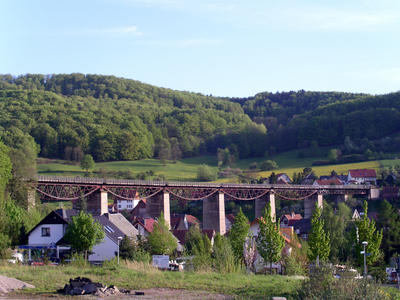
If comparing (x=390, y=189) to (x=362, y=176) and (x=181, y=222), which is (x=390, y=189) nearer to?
(x=362, y=176)

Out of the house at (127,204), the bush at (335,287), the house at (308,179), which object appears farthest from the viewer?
the house at (308,179)

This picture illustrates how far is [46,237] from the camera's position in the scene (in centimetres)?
3653

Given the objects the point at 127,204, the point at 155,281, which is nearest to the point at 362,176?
the point at 127,204

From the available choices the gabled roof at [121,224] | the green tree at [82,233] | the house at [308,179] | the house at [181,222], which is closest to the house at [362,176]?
the house at [308,179]

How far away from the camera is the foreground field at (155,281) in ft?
51.5

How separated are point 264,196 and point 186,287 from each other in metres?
71.5

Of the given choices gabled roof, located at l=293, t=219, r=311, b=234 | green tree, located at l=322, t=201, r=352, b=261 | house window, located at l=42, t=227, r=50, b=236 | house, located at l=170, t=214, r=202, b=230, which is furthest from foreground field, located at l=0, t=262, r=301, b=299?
house, located at l=170, t=214, r=202, b=230

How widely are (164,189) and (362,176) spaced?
212 feet

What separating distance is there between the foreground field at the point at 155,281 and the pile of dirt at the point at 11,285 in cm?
47

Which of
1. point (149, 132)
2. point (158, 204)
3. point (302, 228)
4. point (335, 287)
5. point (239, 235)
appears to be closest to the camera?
point (335, 287)

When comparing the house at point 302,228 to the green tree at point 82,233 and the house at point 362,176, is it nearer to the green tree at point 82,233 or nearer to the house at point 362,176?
the green tree at point 82,233

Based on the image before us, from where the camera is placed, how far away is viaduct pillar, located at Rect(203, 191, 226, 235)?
74125 mm

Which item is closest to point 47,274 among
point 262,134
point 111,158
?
point 111,158

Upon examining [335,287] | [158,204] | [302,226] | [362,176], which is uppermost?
[335,287]
